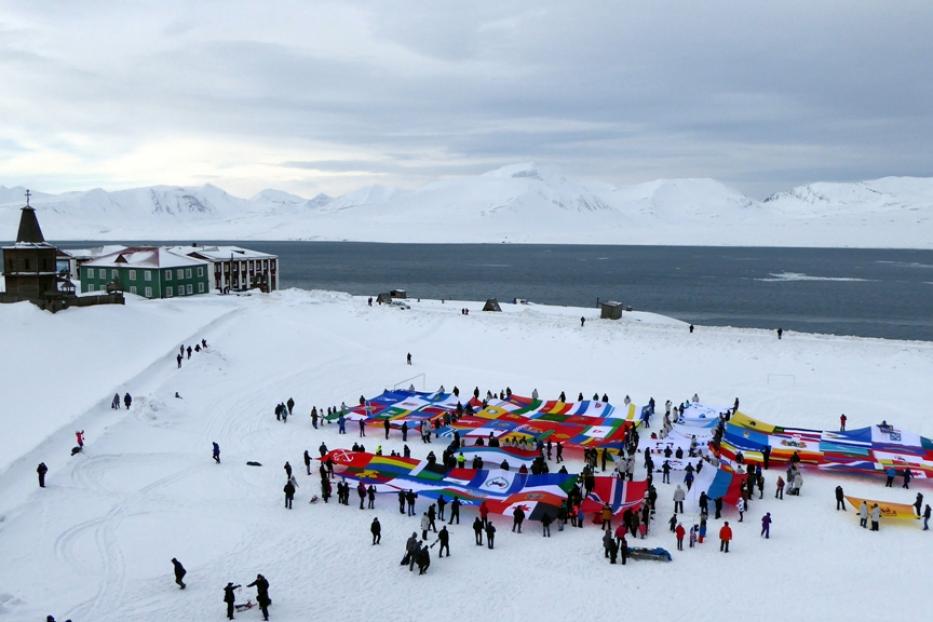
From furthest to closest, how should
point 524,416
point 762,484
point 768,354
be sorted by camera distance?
1. point 768,354
2. point 524,416
3. point 762,484

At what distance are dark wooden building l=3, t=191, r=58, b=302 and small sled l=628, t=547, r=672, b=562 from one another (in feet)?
117

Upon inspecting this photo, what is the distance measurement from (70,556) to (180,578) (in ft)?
10.9

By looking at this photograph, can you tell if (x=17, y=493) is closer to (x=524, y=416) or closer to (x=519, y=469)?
(x=519, y=469)

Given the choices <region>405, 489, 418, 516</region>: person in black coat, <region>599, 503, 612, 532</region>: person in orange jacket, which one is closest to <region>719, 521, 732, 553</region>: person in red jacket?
<region>599, 503, 612, 532</region>: person in orange jacket

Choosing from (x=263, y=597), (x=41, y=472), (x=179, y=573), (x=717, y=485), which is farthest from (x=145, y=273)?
(x=717, y=485)

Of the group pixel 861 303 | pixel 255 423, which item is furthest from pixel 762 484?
pixel 861 303

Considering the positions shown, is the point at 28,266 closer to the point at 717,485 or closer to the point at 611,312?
the point at 611,312

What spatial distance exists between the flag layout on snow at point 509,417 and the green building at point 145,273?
3465cm

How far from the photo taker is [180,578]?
16562 mm

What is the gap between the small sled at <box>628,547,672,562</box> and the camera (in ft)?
60.4

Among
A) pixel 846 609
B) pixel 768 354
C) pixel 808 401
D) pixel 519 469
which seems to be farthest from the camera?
pixel 768 354

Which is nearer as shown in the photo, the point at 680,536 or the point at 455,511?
the point at 680,536

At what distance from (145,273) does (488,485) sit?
46919 millimetres

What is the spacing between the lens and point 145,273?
60.5m
